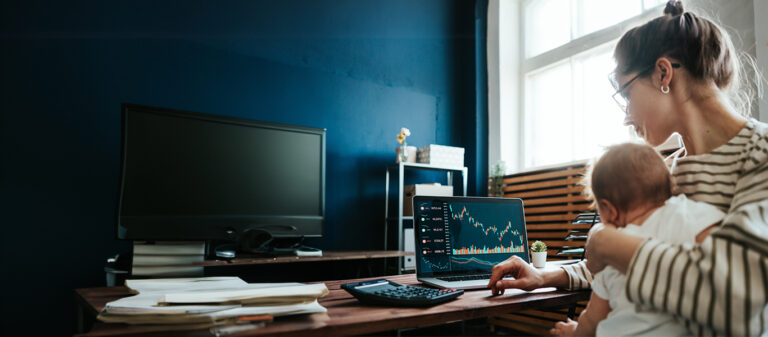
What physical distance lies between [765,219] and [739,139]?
9.9 inches

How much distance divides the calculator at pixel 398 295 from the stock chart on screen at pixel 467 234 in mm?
339

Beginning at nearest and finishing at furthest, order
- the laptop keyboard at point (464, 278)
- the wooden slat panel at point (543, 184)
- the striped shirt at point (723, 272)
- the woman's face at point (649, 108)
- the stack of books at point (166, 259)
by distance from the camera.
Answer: the striped shirt at point (723, 272)
the woman's face at point (649, 108)
the laptop keyboard at point (464, 278)
the stack of books at point (166, 259)
the wooden slat panel at point (543, 184)

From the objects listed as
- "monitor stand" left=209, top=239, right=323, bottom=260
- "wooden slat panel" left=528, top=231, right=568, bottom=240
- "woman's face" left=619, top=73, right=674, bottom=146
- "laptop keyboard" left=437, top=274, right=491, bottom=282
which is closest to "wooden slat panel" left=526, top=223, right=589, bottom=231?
"wooden slat panel" left=528, top=231, right=568, bottom=240

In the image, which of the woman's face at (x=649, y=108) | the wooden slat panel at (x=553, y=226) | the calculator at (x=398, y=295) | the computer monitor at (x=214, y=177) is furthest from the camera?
the wooden slat panel at (x=553, y=226)

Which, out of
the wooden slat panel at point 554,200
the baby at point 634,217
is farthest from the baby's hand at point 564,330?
the wooden slat panel at point 554,200

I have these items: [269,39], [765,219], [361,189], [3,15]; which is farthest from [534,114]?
[3,15]

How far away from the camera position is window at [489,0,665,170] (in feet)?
11.7

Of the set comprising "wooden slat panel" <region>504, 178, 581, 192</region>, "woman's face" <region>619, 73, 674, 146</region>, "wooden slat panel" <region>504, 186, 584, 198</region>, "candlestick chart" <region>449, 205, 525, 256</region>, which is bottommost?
"candlestick chart" <region>449, 205, 525, 256</region>

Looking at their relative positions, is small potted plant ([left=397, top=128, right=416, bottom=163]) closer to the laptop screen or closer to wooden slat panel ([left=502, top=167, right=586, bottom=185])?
wooden slat panel ([left=502, top=167, right=586, bottom=185])

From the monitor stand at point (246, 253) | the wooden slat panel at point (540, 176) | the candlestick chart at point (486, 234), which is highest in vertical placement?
the wooden slat panel at point (540, 176)

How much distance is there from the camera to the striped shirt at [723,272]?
0.68m

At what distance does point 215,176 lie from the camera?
2.42m

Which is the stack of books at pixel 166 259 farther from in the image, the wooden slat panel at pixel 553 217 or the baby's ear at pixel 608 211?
the wooden slat panel at pixel 553 217

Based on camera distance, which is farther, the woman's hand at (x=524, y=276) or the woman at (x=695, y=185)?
the woman's hand at (x=524, y=276)
